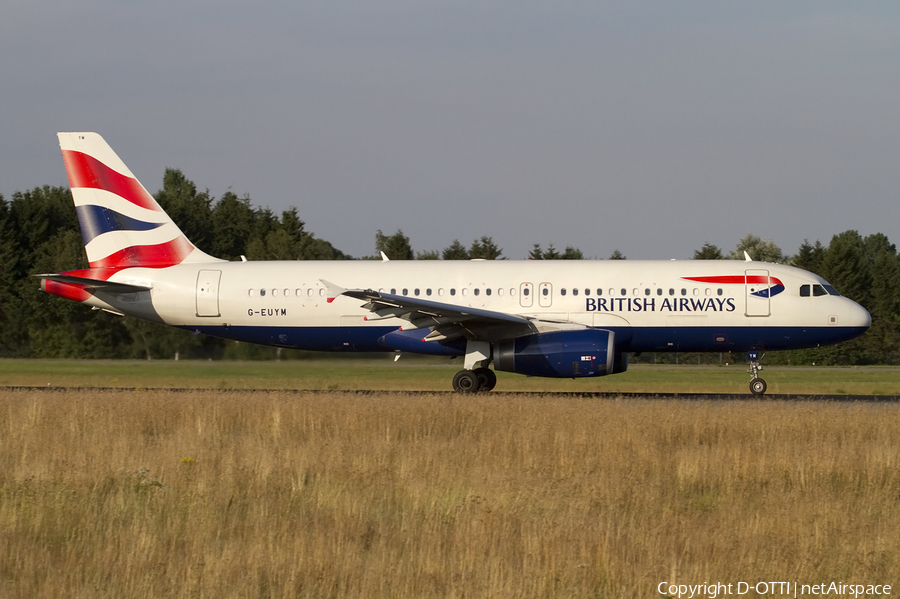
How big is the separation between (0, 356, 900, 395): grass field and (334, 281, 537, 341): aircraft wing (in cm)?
342

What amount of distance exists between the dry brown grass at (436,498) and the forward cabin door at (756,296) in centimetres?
709

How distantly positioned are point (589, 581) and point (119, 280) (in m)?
21.5

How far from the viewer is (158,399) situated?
1806 centimetres

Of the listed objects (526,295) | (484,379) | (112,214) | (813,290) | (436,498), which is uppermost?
(112,214)

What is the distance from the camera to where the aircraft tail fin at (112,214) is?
26688mm

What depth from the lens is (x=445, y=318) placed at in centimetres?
2339

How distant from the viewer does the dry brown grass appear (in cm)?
752

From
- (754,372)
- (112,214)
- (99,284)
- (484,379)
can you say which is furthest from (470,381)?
(112,214)

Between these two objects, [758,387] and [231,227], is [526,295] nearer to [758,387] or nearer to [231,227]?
[758,387]

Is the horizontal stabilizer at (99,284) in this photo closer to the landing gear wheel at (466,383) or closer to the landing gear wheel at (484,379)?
the landing gear wheel at (466,383)

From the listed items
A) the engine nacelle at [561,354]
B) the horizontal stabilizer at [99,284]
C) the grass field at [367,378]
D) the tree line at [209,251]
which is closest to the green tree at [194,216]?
the tree line at [209,251]

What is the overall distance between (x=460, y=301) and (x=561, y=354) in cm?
362

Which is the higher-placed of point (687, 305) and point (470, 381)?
point (687, 305)

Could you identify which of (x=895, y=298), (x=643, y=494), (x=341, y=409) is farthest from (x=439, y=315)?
(x=895, y=298)
